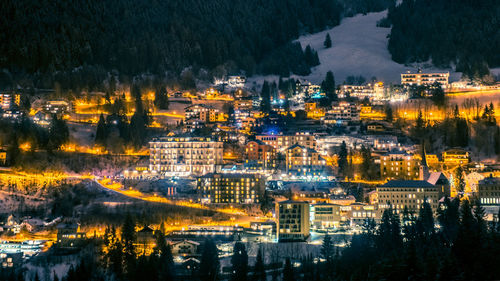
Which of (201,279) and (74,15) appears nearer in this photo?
(201,279)

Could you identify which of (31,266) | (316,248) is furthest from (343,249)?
(31,266)

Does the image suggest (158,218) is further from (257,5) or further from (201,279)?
(257,5)

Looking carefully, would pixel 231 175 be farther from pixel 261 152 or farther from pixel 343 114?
pixel 343 114

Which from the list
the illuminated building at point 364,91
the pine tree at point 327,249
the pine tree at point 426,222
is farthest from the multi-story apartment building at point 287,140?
the pine tree at point 327,249

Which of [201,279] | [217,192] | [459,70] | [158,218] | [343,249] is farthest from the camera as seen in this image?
[459,70]

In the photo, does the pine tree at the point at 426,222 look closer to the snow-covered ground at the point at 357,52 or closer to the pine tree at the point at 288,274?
the pine tree at the point at 288,274

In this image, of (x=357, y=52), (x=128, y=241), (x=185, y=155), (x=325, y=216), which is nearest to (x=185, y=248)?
(x=128, y=241)

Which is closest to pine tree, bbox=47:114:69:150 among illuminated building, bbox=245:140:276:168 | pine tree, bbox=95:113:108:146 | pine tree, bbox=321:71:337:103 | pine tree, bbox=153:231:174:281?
pine tree, bbox=95:113:108:146
